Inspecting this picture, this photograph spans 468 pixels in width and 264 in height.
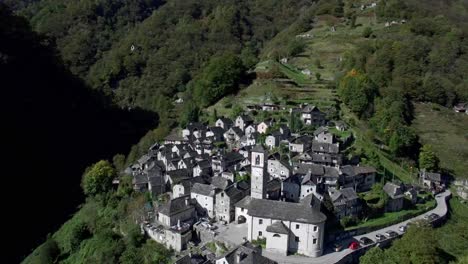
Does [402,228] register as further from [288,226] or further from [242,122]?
[242,122]

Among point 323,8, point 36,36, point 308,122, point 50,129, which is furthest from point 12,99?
point 323,8

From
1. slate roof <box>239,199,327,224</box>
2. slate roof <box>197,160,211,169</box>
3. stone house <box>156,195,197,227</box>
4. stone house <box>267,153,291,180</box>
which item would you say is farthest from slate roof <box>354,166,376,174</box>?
stone house <box>156,195,197,227</box>

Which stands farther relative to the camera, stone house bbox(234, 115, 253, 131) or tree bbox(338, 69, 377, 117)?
tree bbox(338, 69, 377, 117)

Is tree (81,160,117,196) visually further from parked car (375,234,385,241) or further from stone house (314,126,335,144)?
parked car (375,234,385,241)

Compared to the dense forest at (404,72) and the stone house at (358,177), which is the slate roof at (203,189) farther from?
the dense forest at (404,72)

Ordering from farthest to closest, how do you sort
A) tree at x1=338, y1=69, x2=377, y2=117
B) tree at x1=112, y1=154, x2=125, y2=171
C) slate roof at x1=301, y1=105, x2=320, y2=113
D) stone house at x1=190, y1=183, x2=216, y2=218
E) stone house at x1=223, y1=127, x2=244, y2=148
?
A: tree at x1=338, y1=69, x2=377, y2=117 → tree at x1=112, y1=154, x2=125, y2=171 → slate roof at x1=301, y1=105, x2=320, y2=113 → stone house at x1=223, y1=127, x2=244, y2=148 → stone house at x1=190, y1=183, x2=216, y2=218

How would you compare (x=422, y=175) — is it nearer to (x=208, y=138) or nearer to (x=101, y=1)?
(x=208, y=138)

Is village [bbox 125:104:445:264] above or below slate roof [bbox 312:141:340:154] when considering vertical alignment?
below
